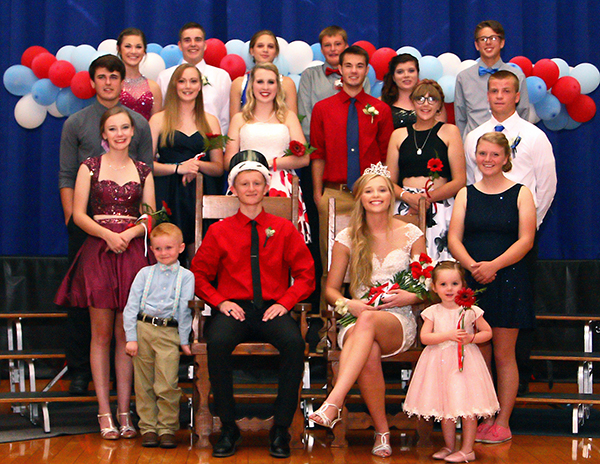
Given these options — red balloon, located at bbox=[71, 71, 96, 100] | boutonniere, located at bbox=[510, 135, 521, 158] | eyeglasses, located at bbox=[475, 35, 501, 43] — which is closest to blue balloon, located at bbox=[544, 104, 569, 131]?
eyeglasses, located at bbox=[475, 35, 501, 43]

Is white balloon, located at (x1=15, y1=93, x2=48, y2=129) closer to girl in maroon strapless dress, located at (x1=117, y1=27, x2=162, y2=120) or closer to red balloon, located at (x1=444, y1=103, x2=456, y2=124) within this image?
girl in maroon strapless dress, located at (x1=117, y1=27, x2=162, y2=120)

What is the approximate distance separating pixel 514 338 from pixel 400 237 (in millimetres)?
815

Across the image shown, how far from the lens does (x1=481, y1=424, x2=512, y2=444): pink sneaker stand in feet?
12.4

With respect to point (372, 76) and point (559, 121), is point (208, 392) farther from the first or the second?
point (559, 121)

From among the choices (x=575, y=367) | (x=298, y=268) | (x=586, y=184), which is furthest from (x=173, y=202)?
(x=586, y=184)

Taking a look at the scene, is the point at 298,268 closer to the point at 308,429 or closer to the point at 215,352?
the point at 215,352

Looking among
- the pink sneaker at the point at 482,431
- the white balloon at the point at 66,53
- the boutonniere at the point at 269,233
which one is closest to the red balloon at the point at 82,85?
the white balloon at the point at 66,53

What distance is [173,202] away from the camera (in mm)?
4672

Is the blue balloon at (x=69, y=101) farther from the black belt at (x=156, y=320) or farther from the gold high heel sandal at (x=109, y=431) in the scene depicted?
the gold high heel sandal at (x=109, y=431)

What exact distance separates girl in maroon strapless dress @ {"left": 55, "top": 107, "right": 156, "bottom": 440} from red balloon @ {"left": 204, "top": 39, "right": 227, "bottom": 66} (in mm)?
1641

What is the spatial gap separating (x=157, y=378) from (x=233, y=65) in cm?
264

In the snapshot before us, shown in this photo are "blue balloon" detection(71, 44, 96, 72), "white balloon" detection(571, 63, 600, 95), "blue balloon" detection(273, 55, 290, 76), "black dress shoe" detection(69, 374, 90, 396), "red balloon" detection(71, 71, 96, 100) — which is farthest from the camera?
"white balloon" detection(571, 63, 600, 95)

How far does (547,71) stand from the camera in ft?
18.4

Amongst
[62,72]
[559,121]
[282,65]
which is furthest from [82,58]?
[559,121]
